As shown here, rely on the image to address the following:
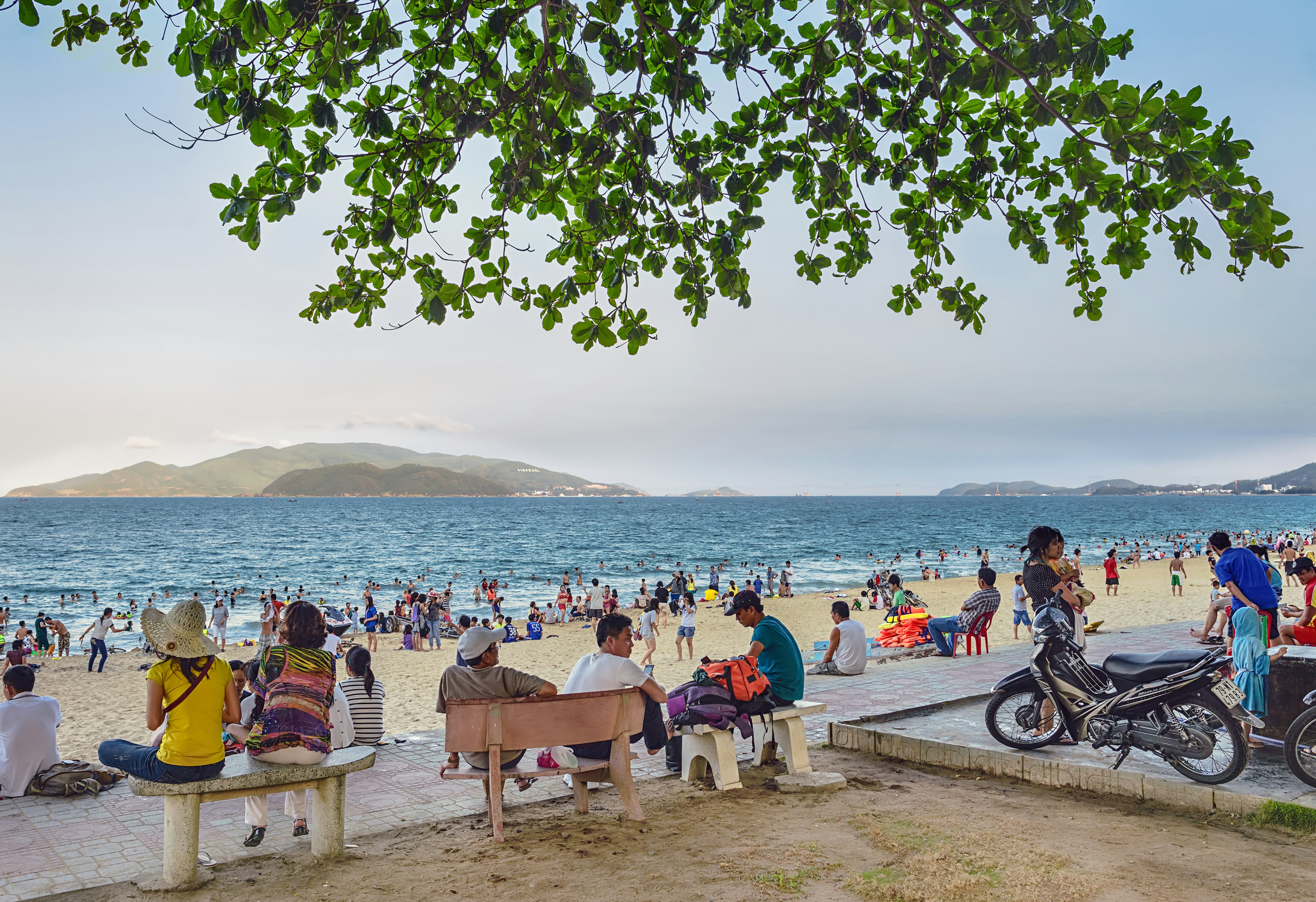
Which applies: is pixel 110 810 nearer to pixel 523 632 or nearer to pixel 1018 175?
pixel 1018 175

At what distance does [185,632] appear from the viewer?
4133mm

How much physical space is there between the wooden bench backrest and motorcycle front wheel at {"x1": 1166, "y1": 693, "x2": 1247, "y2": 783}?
340 centimetres

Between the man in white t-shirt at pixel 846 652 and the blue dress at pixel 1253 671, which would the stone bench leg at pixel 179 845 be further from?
the man in white t-shirt at pixel 846 652

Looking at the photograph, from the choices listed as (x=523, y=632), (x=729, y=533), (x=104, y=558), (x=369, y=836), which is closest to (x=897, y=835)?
(x=369, y=836)

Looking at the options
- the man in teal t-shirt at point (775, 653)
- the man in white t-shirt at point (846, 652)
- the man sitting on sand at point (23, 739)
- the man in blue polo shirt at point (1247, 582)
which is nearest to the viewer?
the man sitting on sand at point (23, 739)

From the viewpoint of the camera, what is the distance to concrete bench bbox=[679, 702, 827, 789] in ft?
18.4

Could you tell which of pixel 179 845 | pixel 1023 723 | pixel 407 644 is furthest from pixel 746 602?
pixel 407 644

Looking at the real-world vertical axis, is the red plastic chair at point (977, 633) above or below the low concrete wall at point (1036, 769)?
below

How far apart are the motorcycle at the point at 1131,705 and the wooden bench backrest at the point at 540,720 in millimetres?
2879

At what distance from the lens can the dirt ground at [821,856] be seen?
3.78m

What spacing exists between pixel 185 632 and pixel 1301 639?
897cm

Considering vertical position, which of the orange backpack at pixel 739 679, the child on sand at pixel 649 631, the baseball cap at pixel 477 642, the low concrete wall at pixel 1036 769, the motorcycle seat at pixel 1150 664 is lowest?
the child on sand at pixel 649 631

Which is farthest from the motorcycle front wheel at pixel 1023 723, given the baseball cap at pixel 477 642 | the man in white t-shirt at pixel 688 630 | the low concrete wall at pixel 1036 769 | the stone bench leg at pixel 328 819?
the man in white t-shirt at pixel 688 630

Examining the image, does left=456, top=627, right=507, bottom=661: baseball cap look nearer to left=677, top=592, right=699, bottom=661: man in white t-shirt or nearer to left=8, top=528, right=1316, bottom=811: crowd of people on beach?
left=8, top=528, right=1316, bottom=811: crowd of people on beach
